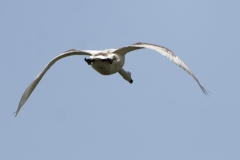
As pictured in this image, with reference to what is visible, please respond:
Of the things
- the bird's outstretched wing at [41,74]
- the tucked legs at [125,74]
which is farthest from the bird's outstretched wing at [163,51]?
the tucked legs at [125,74]

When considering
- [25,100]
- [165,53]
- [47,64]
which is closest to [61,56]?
[47,64]

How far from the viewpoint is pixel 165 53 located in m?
27.8

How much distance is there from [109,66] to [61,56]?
3.66 meters

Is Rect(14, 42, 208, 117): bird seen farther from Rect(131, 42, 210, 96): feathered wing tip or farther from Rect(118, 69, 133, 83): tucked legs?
Rect(118, 69, 133, 83): tucked legs

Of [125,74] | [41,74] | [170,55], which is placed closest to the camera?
[170,55]

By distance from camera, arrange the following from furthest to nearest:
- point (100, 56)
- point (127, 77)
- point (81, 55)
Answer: point (127, 77)
point (81, 55)
point (100, 56)

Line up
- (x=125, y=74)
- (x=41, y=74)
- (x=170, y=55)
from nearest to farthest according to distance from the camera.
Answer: (x=170, y=55) < (x=41, y=74) < (x=125, y=74)

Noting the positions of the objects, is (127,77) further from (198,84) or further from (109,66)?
(198,84)

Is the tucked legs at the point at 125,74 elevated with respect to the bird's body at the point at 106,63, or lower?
lower

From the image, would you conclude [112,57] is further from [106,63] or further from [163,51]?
[163,51]

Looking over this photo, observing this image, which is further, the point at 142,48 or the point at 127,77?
the point at 127,77

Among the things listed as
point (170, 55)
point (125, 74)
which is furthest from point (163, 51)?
point (125, 74)

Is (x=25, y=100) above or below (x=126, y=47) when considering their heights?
below

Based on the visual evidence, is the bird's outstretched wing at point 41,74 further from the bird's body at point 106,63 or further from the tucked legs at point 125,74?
the tucked legs at point 125,74
